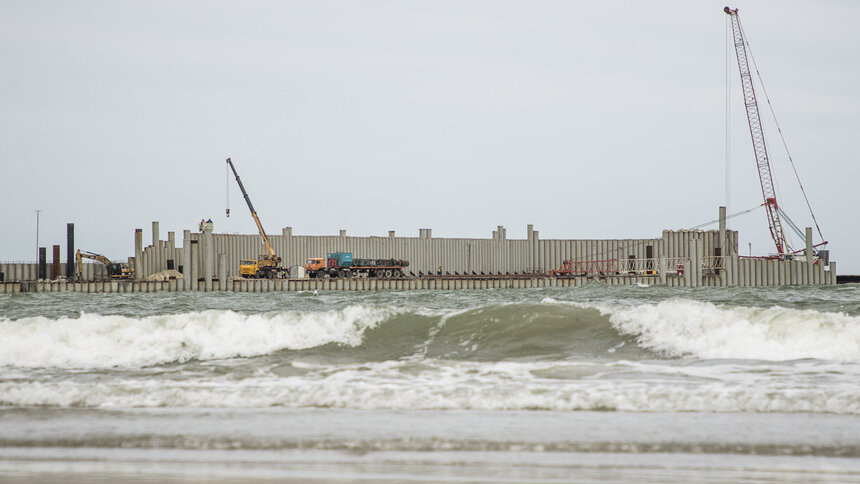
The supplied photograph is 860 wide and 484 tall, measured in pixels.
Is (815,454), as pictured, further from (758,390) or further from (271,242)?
(271,242)

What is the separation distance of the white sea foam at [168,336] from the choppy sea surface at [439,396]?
2.3 inches

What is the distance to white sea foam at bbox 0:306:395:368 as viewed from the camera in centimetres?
1578

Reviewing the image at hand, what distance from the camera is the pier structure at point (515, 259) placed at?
65062mm

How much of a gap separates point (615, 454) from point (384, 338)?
10.3 metres

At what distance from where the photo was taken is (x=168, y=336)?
55.5ft

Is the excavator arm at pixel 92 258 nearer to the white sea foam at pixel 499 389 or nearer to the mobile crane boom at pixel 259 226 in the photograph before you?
the mobile crane boom at pixel 259 226

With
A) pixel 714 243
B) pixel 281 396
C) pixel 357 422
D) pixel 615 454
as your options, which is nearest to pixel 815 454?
pixel 615 454

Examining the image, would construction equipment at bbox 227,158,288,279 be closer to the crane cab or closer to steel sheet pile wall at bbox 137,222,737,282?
the crane cab

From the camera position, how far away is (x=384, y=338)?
56.6 feet

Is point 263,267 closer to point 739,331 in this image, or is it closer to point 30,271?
point 30,271

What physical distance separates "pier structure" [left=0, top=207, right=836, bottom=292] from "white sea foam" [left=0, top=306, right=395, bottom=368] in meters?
42.9

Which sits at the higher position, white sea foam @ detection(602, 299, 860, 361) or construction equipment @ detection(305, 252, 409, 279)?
construction equipment @ detection(305, 252, 409, 279)

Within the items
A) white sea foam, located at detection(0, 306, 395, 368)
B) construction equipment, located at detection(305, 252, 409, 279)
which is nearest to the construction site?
construction equipment, located at detection(305, 252, 409, 279)

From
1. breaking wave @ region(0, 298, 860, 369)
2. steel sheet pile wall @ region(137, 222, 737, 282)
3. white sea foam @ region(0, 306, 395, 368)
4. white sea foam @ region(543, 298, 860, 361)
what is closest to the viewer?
white sea foam @ region(543, 298, 860, 361)
